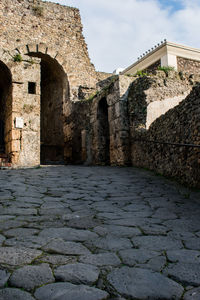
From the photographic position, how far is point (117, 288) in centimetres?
159

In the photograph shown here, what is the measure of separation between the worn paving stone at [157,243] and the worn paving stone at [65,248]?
1.64 feet

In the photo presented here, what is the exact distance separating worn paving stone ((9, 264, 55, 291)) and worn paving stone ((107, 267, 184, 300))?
40 centimetres

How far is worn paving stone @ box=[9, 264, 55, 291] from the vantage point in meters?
1.58

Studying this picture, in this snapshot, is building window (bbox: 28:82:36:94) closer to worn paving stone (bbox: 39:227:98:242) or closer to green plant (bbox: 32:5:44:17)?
green plant (bbox: 32:5:44:17)

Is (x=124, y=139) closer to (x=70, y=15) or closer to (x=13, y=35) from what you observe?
(x=13, y=35)

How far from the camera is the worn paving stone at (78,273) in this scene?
5.46 feet

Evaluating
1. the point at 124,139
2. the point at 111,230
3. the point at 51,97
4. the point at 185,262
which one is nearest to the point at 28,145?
the point at 124,139

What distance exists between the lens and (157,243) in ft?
7.81

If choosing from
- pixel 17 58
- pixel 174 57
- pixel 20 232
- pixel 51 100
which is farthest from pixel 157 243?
pixel 174 57

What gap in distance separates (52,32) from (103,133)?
6.07m

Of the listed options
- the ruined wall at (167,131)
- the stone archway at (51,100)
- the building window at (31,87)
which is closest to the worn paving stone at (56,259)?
the ruined wall at (167,131)

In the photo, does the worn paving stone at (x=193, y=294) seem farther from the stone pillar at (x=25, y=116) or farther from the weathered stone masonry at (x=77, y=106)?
the stone pillar at (x=25, y=116)

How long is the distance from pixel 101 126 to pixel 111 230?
301 inches

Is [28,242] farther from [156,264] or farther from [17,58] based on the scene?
[17,58]
